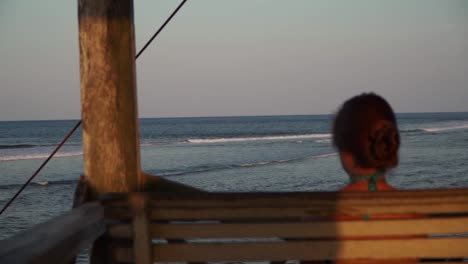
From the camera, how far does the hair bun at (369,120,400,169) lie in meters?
1.86

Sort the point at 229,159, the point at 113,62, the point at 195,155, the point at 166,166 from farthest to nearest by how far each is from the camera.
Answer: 1. the point at 195,155
2. the point at 229,159
3. the point at 166,166
4. the point at 113,62

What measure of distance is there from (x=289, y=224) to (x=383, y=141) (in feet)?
1.26

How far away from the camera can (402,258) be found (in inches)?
76.5

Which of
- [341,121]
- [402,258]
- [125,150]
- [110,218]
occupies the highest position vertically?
[341,121]

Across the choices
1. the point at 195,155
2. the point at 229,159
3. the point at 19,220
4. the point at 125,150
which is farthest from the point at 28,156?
the point at 125,150

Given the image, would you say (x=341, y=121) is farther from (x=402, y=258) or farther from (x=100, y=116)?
(x=100, y=116)

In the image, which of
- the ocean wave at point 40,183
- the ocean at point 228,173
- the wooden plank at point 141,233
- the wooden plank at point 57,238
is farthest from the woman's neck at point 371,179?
the ocean wave at point 40,183

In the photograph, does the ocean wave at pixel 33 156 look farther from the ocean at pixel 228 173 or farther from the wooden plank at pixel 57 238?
the wooden plank at pixel 57 238

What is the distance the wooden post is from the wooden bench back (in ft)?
1.15

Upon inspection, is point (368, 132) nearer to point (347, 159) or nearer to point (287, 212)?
point (347, 159)

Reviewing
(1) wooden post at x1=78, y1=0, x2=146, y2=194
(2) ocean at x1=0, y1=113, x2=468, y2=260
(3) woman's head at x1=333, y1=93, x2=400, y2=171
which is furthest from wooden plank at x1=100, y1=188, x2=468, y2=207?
(2) ocean at x1=0, y1=113, x2=468, y2=260

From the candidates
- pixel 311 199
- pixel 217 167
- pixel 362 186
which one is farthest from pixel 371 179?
pixel 217 167

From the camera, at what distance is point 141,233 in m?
1.91

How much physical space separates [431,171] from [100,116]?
54.3 feet
